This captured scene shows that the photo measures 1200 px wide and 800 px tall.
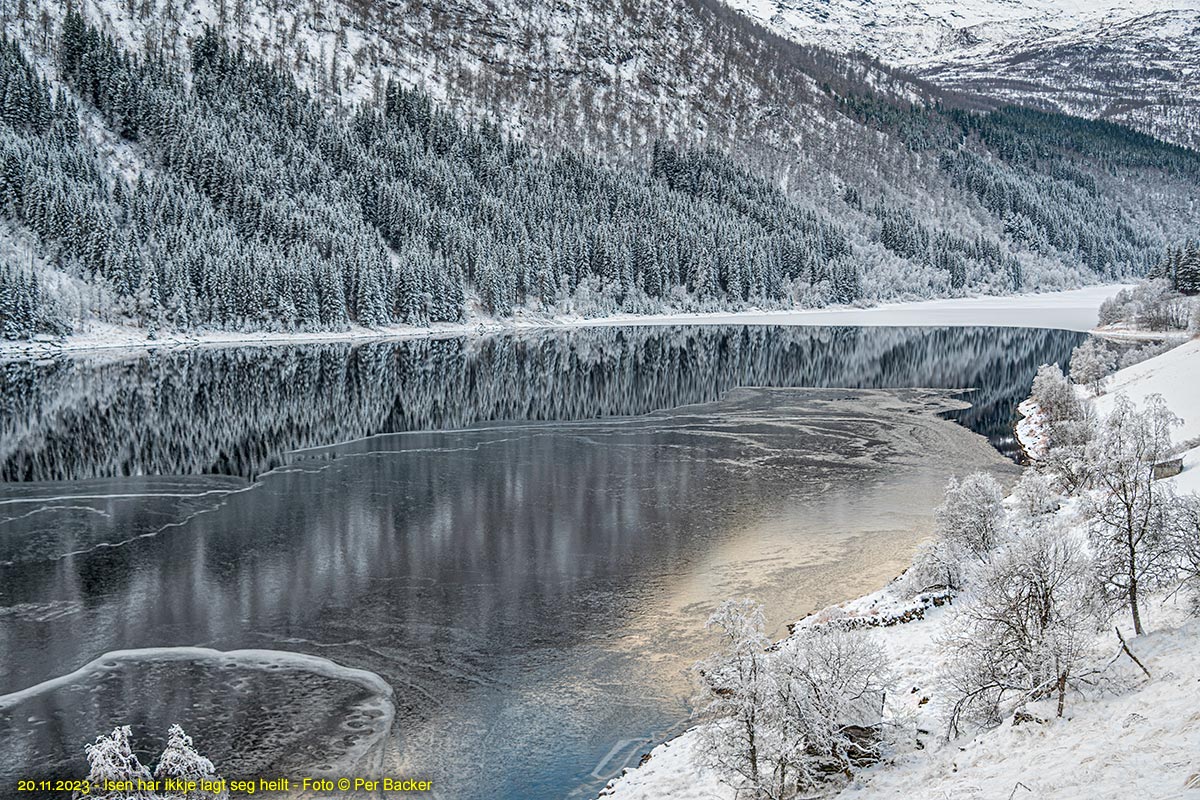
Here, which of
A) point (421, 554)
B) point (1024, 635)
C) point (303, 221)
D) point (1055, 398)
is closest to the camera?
point (1024, 635)

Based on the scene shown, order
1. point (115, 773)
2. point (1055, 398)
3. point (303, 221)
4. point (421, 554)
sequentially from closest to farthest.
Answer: point (115, 773) < point (421, 554) < point (1055, 398) < point (303, 221)

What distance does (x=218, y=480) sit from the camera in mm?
40188

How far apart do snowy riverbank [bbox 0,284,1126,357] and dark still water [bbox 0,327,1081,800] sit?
32771 millimetres

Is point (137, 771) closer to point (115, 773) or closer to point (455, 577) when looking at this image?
point (115, 773)

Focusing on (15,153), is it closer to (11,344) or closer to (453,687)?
(11,344)

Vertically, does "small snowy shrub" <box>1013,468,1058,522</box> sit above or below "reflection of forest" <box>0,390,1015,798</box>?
above

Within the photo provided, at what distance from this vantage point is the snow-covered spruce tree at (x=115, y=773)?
42.5 feet

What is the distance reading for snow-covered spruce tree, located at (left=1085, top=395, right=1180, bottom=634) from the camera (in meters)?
17.9

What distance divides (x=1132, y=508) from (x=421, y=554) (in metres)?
20.1

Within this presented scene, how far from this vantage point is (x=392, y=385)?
7206 cm

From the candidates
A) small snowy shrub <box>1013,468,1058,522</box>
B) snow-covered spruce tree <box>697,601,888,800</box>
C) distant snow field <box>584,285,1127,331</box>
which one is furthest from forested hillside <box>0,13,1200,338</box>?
snow-covered spruce tree <box>697,601,888,800</box>

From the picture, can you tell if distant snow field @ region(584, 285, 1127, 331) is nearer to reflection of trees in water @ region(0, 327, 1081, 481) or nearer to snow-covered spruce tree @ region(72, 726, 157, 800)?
reflection of trees in water @ region(0, 327, 1081, 481)

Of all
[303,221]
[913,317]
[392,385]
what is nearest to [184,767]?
[392,385]

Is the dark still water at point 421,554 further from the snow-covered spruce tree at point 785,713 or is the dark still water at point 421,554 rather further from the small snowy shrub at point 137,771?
the snow-covered spruce tree at point 785,713
